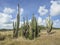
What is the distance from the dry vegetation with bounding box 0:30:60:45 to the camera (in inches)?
241

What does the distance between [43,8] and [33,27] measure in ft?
2.90

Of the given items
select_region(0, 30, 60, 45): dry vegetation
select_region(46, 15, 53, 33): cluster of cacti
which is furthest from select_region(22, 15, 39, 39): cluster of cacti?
select_region(46, 15, 53, 33): cluster of cacti

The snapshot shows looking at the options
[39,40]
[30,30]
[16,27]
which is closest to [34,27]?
[30,30]

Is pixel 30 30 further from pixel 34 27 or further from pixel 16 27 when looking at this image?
pixel 16 27

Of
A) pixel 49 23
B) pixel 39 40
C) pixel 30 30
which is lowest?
pixel 39 40

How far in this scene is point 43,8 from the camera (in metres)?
6.34

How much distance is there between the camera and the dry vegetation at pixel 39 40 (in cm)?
611

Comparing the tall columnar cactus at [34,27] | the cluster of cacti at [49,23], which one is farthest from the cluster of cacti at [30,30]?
the cluster of cacti at [49,23]

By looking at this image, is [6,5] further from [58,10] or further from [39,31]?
[58,10]

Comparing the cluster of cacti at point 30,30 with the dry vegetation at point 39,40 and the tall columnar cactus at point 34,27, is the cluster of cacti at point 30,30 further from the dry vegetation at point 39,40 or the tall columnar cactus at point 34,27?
the dry vegetation at point 39,40

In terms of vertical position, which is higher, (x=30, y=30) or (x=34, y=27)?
(x=34, y=27)

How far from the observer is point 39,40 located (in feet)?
20.3

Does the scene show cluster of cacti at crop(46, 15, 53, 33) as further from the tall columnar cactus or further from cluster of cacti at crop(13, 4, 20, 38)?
cluster of cacti at crop(13, 4, 20, 38)

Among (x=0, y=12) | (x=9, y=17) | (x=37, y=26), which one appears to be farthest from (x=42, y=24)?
(x=0, y=12)
